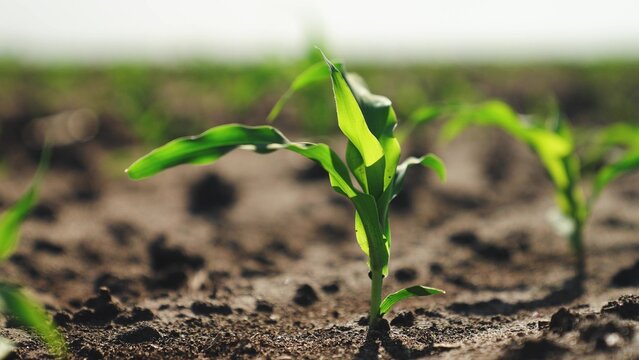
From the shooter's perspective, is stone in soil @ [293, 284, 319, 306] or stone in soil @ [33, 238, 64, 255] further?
stone in soil @ [33, 238, 64, 255]

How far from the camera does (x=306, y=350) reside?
5.16ft

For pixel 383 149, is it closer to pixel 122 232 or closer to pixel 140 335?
pixel 140 335

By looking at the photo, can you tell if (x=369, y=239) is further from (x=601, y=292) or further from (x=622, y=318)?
(x=601, y=292)

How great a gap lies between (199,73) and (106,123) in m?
3.96

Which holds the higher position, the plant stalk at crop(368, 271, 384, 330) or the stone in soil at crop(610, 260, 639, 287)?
the plant stalk at crop(368, 271, 384, 330)

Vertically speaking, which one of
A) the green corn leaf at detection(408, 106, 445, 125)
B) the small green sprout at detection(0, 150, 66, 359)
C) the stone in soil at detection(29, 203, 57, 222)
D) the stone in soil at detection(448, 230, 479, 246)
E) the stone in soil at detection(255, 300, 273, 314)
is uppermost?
the green corn leaf at detection(408, 106, 445, 125)

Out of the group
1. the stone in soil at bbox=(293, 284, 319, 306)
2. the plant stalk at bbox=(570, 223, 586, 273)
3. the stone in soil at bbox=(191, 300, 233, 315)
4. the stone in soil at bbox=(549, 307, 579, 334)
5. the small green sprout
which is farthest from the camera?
the plant stalk at bbox=(570, 223, 586, 273)

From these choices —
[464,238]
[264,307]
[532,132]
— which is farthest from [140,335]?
[464,238]

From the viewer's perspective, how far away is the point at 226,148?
1503mm

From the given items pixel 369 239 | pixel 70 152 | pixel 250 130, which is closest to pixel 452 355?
pixel 369 239

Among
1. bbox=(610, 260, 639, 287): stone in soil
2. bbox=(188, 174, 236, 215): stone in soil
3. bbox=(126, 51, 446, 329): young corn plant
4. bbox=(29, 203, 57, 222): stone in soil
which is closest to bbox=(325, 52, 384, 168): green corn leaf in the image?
bbox=(126, 51, 446, 329): young corn plant

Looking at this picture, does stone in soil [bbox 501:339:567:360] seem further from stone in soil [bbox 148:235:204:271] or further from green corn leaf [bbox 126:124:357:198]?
stone in soil [bbox 148:235:204:271]

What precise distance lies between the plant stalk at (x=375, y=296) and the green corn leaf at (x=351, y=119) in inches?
12.8

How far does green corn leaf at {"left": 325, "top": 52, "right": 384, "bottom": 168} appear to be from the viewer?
145 centimetres
